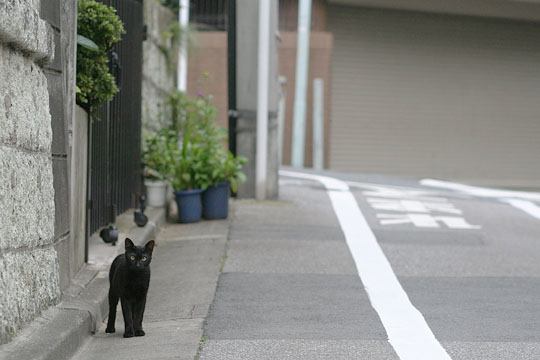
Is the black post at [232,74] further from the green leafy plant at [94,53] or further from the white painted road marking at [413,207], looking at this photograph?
the green leafy plant at [94,53]

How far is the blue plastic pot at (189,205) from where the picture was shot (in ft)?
39.2

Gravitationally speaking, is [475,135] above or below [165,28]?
below

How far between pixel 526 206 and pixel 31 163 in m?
9.68

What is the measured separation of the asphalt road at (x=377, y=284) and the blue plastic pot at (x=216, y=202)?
0.29 metres

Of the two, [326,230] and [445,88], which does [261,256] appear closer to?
[326,230]

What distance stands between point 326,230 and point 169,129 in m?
3.38

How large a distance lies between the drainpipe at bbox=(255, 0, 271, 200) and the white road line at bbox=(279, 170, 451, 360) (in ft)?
3.49

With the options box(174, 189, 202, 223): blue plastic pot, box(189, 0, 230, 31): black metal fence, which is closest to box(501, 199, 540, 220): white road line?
box(174, 189, 202, 223): blue plastic pot

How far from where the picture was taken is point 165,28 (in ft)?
48.2

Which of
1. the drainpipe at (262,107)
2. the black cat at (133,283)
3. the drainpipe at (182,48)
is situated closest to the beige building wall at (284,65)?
the drainpipe at (182,48)

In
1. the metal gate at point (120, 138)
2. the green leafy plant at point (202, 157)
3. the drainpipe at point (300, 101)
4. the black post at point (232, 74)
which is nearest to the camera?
the metal gate at point (120, 138)

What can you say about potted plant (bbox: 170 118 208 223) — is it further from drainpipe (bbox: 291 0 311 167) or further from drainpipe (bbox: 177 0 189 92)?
drainpipe (bbox: 291 0 311 167)

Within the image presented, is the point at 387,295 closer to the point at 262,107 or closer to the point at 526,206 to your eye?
the point at 262,107

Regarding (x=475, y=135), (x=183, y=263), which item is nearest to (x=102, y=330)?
(x=183, y=263)
